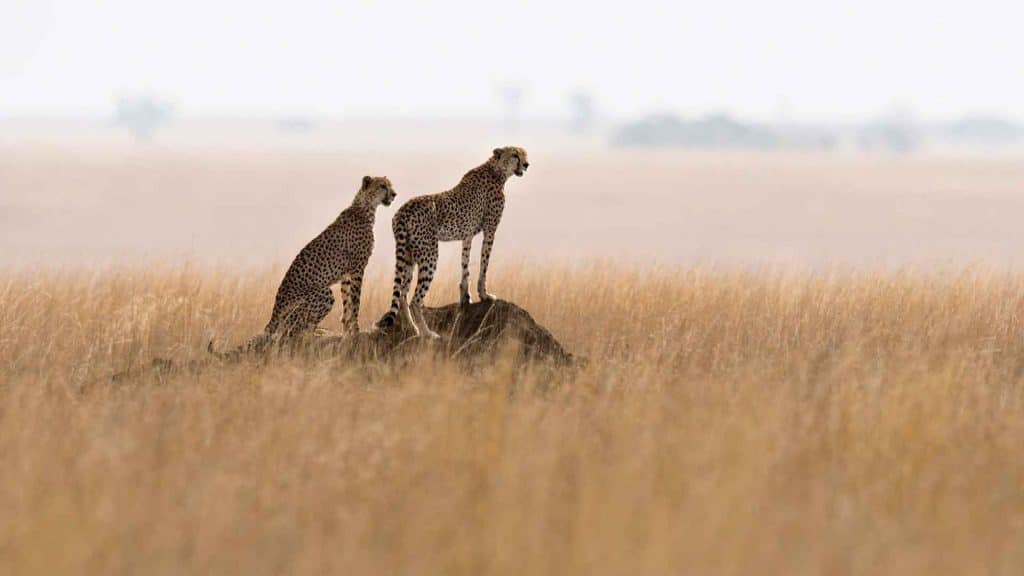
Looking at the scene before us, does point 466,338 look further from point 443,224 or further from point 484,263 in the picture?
point 443,224

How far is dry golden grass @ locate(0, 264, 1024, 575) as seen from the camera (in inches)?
161

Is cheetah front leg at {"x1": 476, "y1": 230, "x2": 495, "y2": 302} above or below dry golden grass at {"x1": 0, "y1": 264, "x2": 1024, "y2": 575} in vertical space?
above

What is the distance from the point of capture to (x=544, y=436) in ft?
18.0

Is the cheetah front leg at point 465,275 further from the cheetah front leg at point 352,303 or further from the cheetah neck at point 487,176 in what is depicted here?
the cheetah front leg at point 352,303

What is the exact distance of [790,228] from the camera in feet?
115

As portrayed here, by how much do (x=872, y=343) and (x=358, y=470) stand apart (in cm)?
533

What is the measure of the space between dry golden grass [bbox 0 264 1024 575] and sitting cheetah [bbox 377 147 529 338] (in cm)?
84

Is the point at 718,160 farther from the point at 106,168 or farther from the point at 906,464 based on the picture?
the point at 906,464

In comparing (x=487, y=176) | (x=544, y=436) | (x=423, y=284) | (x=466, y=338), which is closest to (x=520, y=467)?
(x=544, y=436)

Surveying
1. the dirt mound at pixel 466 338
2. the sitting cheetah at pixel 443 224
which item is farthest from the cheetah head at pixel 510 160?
the dirt mound at pixel 466 338

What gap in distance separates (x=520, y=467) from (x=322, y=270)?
350cm

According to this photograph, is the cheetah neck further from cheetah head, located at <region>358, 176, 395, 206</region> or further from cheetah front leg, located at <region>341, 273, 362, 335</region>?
cheetah front leg, located at <region>341, 273, 362, 335</region>

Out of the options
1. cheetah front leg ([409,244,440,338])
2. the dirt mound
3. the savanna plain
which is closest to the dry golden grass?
the savanna plain

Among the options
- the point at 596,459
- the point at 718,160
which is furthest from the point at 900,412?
the point at 718,160
